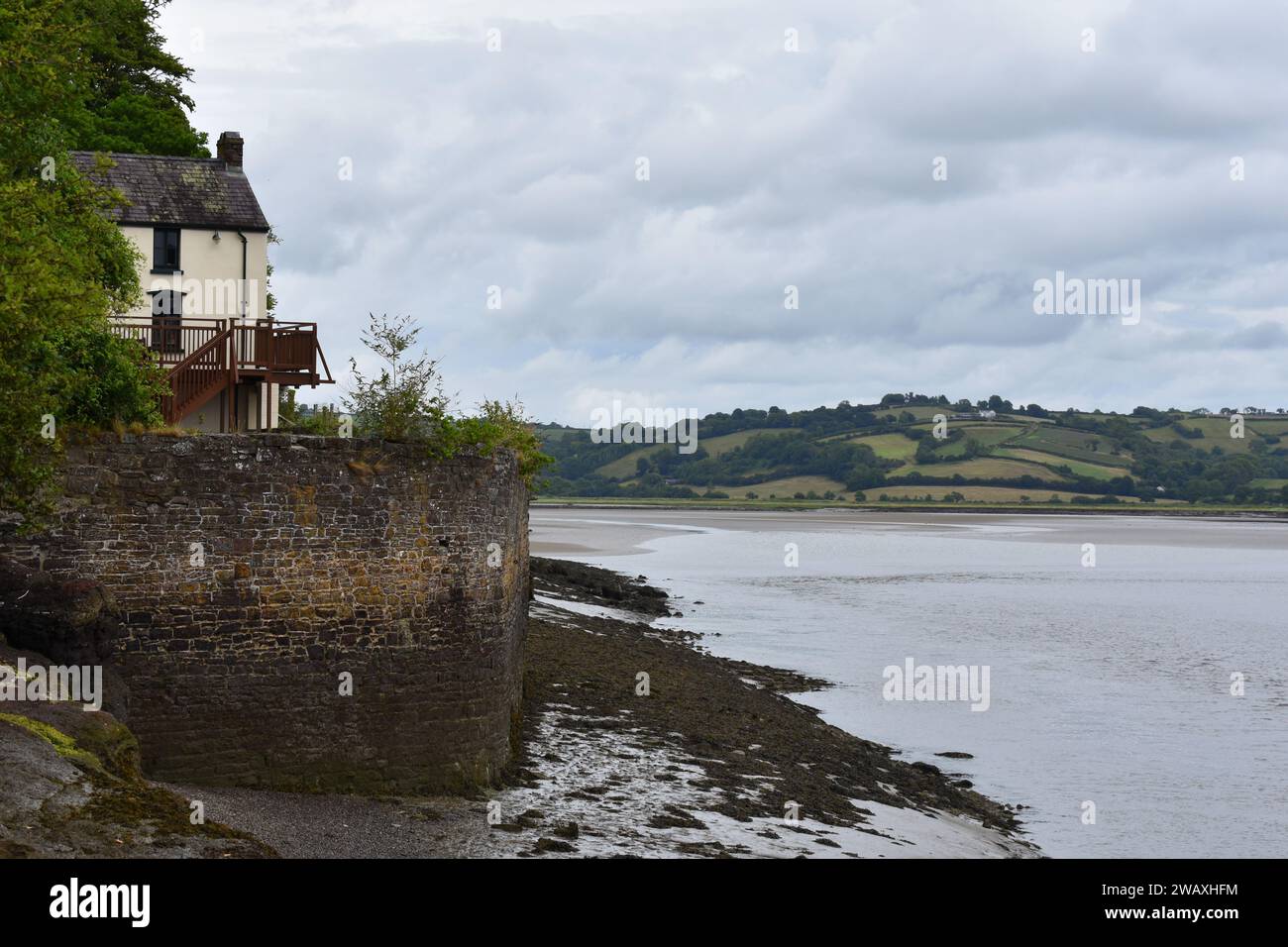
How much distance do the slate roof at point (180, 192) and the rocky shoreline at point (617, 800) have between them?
12513mm

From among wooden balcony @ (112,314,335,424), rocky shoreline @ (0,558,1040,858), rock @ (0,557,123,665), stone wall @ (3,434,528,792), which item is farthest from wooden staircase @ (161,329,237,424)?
rocky shoreline @ (0,558,1040,858)

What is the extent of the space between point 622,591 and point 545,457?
2790cm

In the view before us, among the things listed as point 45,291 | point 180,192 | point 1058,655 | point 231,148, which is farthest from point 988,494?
point 45,291

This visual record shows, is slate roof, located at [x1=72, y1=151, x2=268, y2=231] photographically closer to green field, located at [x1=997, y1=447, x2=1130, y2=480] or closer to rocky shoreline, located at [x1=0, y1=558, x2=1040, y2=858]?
rocky shoreline, located at [x1=0, y1=558, x2=1040, y2=858]

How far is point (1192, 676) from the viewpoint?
4081 centimetres

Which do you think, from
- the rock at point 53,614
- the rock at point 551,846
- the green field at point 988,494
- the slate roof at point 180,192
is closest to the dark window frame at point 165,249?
the slate roof at point 180,192

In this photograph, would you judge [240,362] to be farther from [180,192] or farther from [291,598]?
[180,192]

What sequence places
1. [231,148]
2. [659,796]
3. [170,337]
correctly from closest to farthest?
[659,796] → [170,337] → [231,148]

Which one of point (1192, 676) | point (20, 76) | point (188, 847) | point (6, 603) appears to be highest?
point (20, 76)

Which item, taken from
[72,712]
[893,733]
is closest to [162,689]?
[72,712]

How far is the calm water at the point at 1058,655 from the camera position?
2512 cm

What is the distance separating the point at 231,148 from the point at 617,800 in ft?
71.3

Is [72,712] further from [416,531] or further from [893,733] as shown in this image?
[893,733]

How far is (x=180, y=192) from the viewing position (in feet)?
106
